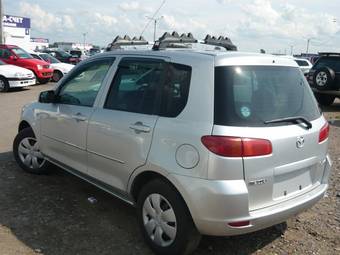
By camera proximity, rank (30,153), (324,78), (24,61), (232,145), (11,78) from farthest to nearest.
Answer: (24,61) → (11,78) → (324,78) → (30,153) → (232,145)

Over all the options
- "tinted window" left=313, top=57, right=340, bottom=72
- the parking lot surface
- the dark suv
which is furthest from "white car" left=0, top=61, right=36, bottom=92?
the parking lot surface

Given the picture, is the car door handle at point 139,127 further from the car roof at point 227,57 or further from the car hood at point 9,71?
the car hood at point 9,71

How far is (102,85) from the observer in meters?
4.35

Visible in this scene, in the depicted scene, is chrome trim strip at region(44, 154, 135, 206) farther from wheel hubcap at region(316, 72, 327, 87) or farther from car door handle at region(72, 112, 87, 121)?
wheel hubcap at region(316, 72, 327, 87)

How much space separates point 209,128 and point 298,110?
966 mm

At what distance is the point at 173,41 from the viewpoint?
451 cm

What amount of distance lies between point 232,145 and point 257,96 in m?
0.55

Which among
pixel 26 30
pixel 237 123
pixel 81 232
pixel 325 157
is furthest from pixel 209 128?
pixel 26 30

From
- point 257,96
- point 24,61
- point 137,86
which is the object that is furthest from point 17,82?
point 257,96

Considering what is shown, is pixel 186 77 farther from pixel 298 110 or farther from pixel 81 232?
pixel 81 232

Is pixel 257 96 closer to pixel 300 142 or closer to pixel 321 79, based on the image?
pixel 300 142

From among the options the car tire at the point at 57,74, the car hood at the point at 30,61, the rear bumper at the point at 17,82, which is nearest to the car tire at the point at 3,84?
the rear bumper at the point at 17,82

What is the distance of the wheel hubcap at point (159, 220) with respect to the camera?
3492 millimetres

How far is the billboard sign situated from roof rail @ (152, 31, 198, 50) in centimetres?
4974
